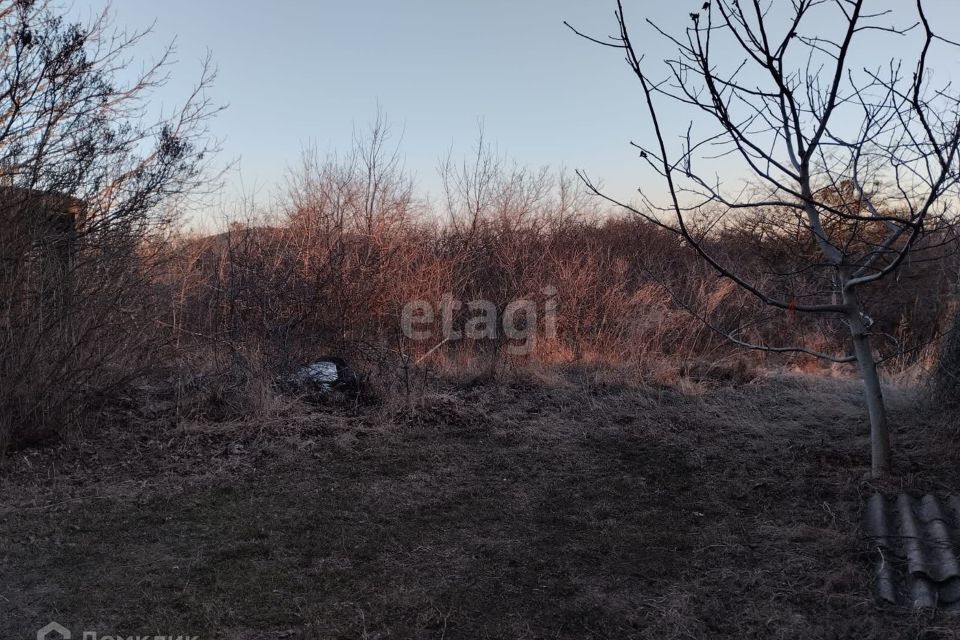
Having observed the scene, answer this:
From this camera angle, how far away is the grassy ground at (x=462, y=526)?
269cm

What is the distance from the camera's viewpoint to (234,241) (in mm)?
8820

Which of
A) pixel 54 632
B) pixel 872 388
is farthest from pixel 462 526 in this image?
pixel 872 388

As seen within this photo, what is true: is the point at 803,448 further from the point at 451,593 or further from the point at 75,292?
the point at 75,292

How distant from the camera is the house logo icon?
251 centimetres

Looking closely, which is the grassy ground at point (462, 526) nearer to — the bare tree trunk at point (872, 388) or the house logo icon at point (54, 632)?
the house logo icon at point (54, 632)

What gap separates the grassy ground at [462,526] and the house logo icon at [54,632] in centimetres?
4

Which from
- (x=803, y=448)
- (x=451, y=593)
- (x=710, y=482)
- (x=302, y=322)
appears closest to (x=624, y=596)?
(x=451, y=593)

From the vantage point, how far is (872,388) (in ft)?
12.9

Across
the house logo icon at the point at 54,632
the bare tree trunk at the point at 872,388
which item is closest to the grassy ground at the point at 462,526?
the house logo icon at the point at 54,632

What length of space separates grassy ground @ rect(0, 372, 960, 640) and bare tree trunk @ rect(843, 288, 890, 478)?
16 centimetres

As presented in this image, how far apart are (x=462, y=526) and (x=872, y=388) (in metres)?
2.60

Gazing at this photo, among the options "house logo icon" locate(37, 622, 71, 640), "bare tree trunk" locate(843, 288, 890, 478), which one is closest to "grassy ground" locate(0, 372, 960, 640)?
"house logo icon" locate(37, 622, 71, 640)

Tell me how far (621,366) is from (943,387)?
11.0 ft

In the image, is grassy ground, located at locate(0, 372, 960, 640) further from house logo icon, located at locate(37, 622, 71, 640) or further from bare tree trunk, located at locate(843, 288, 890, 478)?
bare tree trunk, located at locate(843, 288, 890, 478)
